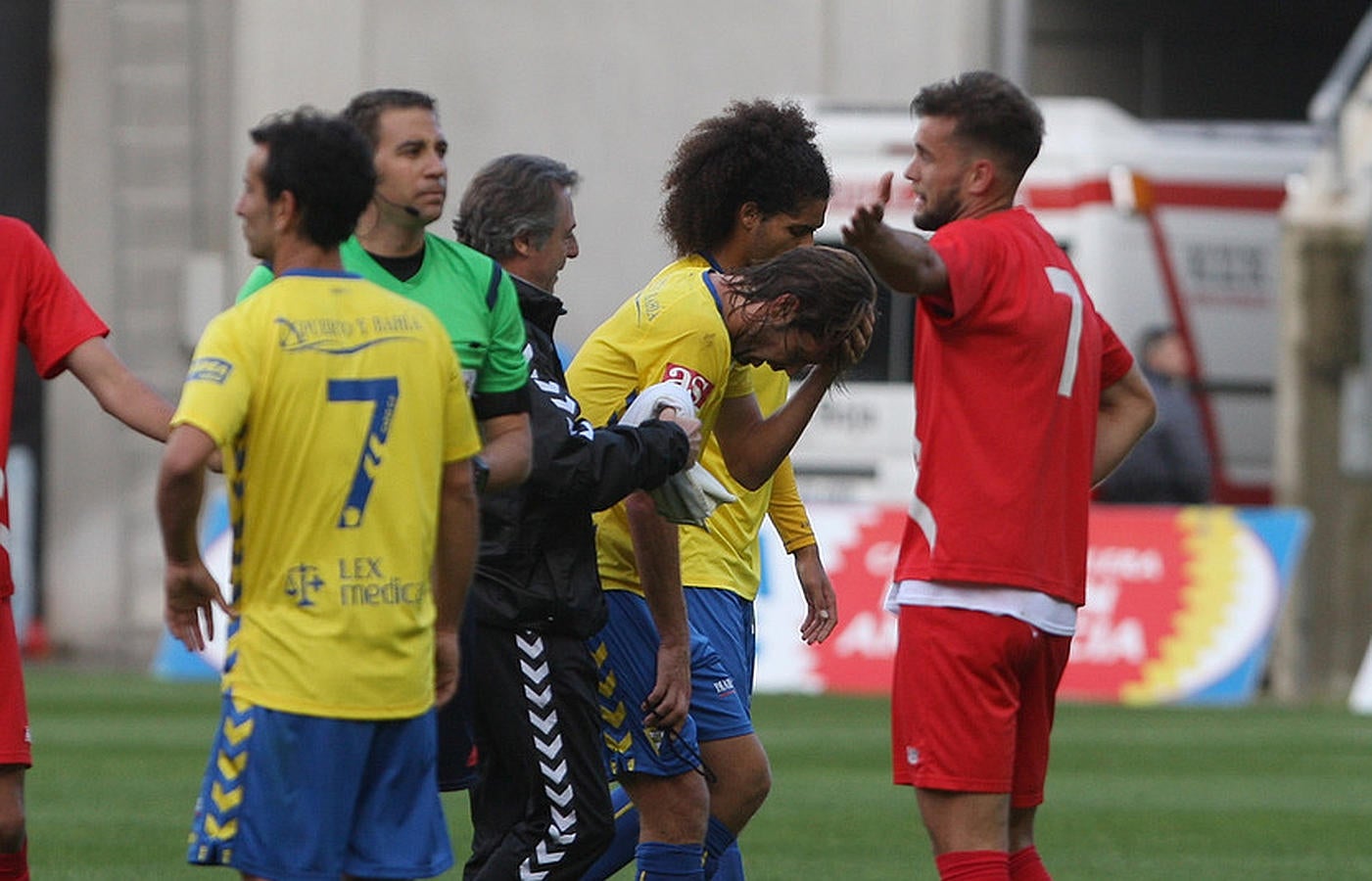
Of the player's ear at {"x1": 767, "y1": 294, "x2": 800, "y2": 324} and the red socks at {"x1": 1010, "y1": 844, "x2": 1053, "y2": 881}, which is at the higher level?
the player's ear at {"x1": 767, "y1": 294, "x2": 800, "y2": 324}

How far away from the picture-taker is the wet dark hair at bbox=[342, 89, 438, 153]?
5645 millimetres

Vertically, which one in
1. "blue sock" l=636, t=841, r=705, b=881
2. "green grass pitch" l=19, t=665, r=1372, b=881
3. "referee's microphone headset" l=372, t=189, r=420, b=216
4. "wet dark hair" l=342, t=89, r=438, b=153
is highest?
"wet dark hair" l=342, t=89, r=438, b=153

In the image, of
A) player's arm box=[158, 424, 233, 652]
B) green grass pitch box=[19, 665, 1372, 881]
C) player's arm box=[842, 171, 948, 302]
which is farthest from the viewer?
green grass pitch box=[19, 665, 1372, 881]

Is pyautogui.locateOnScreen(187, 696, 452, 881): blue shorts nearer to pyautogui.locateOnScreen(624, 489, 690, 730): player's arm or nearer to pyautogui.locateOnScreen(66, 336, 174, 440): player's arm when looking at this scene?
pyautogui.locateOnScreen(66, 336, 174, 440): player's arm

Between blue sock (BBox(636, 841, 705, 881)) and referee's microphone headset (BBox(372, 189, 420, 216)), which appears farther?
blue sock (BBox(636, 841, 705, 881))

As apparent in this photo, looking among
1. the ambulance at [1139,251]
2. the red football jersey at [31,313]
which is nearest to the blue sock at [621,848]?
the red football jersey at [31,313]

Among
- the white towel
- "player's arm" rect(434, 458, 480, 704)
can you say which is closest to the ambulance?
the white towel

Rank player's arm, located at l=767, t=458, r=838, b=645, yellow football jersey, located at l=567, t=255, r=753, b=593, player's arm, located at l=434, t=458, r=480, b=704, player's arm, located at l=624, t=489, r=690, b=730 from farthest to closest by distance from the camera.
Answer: player's arm, located at l=767, t=458, r=838, b=645
yellow football jersey, located at l=567, t=255, r=753, b=593
player's arm, located at l=624, t=489, r=690, b=730
player's arm, located at l=434, t=458, r=480, b=704

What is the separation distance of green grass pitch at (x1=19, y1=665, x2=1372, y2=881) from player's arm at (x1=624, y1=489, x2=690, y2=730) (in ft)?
8.76

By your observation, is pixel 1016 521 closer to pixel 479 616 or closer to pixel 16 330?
pixel 479 616

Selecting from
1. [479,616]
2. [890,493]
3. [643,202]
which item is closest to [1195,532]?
[890,493]

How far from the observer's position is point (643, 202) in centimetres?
2498

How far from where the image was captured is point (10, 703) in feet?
19.9

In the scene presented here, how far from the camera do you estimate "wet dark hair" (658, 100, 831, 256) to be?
265 inches
